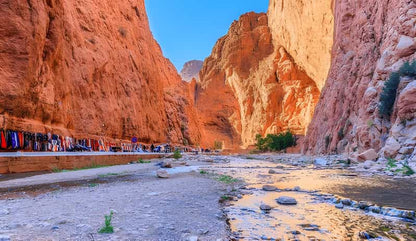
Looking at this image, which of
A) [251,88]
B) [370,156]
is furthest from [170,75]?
[370,156]

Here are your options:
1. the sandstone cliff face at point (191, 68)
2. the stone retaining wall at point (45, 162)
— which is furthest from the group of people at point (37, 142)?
the sandstone cliff face at point (191, 68)

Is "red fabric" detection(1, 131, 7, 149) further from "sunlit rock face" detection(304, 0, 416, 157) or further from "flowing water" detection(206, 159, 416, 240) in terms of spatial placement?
"sunlit rock face" detection(304, 0, 416, 157)

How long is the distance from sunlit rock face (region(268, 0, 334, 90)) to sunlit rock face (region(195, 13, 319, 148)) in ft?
14.5

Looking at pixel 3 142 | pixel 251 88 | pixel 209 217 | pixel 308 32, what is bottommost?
pixel 209 217

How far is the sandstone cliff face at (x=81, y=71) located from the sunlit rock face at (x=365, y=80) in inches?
634

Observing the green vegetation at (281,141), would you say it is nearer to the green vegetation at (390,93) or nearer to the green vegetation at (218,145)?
the green vegetation at (218,145)

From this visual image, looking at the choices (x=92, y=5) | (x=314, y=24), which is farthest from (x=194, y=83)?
(x=92, y=5)

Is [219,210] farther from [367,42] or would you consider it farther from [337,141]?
[367,42]

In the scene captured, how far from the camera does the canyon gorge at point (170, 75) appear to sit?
11.6 m

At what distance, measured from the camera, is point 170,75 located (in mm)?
48875

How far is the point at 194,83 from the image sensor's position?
86.2 metres

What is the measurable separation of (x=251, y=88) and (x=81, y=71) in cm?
5092

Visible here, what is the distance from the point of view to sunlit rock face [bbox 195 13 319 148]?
1959 inches

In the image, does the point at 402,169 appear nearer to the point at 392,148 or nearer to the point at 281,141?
the point at 392,148
